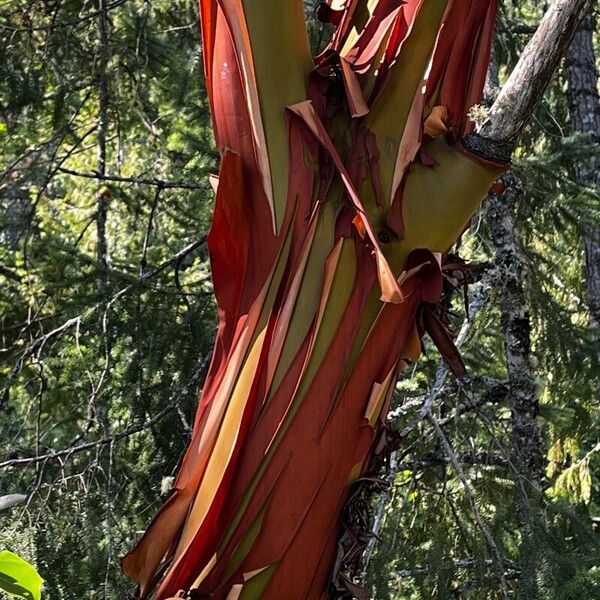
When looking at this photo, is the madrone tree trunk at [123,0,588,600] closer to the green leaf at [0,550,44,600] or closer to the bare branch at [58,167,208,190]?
the green leaf at [0,550,44,600]

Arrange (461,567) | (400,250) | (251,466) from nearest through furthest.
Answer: (251,466) < (400,250) < (461,567)

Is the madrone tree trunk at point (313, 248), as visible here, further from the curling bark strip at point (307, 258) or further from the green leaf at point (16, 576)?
the green leaf at point (16, 576)

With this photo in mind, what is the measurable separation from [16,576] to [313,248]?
66 cm

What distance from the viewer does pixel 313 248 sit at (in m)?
1.62

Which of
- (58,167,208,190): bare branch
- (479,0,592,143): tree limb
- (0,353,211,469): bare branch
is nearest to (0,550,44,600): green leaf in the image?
(479,0,592,143): tree limb

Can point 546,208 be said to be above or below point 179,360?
above

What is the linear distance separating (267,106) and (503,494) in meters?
2.06

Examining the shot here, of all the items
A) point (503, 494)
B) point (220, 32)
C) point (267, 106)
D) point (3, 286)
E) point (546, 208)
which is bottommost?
point (503, 494)

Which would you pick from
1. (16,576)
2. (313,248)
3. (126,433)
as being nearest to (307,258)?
(313,248)

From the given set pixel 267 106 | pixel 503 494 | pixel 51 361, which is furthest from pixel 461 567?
pixel 267 106

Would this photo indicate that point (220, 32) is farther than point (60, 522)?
No

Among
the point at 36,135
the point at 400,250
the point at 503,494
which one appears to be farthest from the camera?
the point at 36,135

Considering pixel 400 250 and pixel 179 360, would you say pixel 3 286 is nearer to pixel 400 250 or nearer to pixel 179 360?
pixel 179 360

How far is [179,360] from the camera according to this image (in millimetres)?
3764
